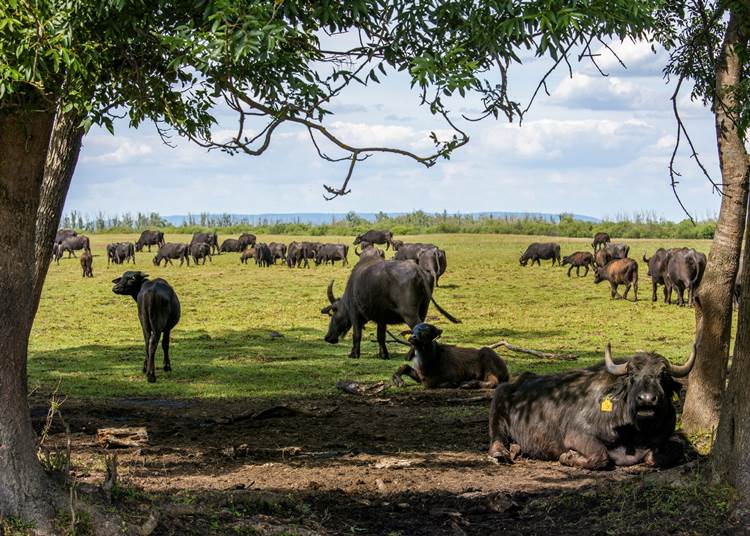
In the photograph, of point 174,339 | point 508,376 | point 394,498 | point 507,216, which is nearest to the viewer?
point 394,498

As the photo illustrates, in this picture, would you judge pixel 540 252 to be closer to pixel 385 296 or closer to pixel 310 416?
pixel 385 296

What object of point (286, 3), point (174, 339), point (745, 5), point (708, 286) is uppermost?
point (745, 5)

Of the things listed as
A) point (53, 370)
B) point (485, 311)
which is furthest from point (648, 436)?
point (485, 311)

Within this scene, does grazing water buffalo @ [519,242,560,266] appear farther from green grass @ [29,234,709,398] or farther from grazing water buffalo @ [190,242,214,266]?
grazing water buffalo @ [190,242,214,266]

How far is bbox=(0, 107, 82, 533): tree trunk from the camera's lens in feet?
21.7

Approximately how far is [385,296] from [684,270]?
46.1 ft

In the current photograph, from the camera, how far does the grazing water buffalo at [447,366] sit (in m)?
15.1

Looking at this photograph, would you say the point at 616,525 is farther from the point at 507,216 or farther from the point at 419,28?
the point at 507,216

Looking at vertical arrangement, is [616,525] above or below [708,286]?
below

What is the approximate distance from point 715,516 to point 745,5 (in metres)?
4.96

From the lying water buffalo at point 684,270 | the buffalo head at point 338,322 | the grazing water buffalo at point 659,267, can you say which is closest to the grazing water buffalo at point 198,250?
the grazing water buffalo at point 659,267

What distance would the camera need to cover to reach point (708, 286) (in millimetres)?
10430

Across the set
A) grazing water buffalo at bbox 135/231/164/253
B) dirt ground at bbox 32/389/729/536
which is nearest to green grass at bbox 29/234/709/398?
dirt ground at bbox 32/389/729/536

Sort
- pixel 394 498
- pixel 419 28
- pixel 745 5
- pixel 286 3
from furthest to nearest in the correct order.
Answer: pixel 745 5, pixel 394 498, pixel 419 28, pixel 286 3
